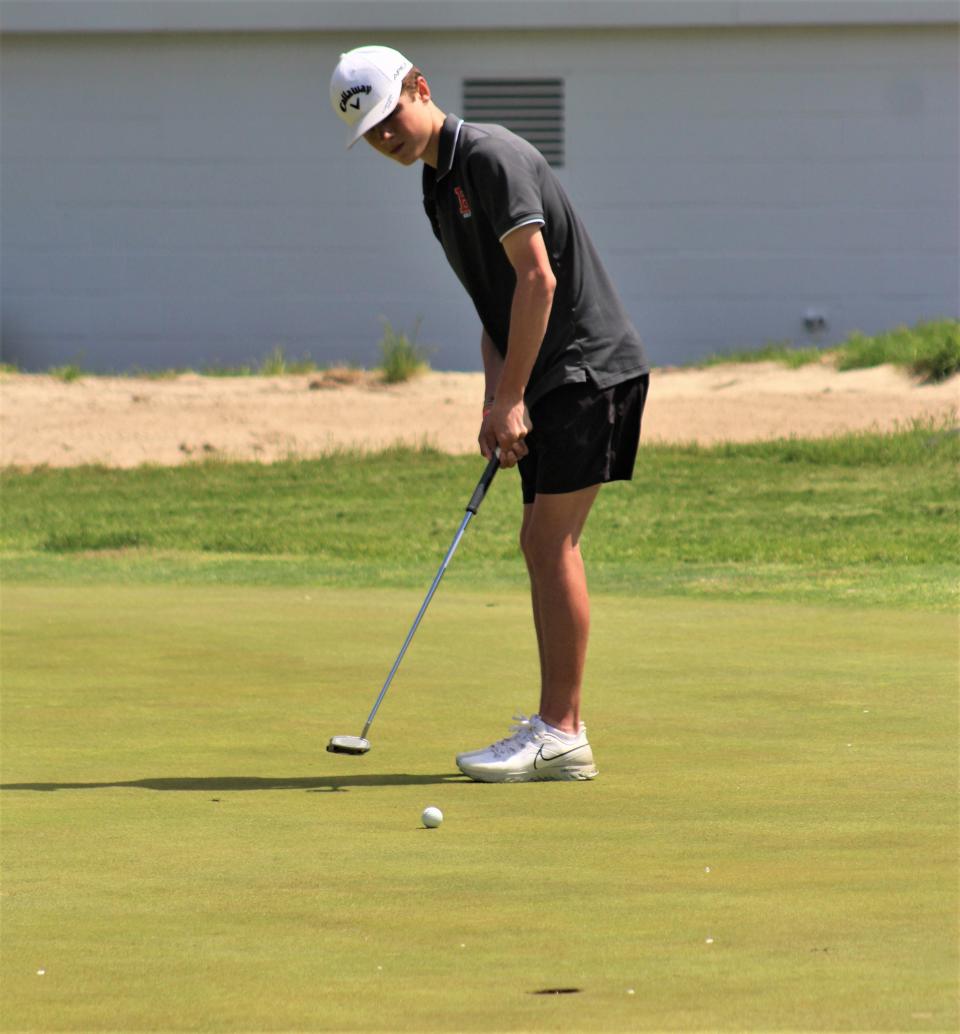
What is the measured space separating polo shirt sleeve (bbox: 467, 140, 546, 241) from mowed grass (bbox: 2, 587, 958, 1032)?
1401mm

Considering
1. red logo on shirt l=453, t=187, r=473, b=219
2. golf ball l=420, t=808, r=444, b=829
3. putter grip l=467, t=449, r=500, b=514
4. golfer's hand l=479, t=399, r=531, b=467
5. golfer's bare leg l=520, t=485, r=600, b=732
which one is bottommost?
golf ball l=420, t=808, r=444, b=829

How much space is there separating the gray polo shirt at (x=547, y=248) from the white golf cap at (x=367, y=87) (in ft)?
0.61

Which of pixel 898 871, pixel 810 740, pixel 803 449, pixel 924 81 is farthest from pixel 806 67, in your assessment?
pixel 898 871

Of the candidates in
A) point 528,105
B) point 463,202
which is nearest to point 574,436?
point 463,202

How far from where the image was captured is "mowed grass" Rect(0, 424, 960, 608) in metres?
10.9

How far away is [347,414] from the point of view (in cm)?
1819

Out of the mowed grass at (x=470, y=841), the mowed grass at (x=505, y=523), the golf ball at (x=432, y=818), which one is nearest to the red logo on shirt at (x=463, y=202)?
the mowed grass at (x=470, y=841)

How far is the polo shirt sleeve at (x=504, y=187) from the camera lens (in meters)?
5.00

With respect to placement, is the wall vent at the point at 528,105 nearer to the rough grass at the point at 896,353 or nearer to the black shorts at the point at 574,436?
the rough grass at the point at 896,353

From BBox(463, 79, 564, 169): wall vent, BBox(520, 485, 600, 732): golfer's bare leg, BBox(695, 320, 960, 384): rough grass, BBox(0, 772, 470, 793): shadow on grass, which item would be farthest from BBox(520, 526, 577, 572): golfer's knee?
BBox(463, 79, 564, 169): wall vent

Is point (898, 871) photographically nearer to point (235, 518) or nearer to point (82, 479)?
point (235, 518)

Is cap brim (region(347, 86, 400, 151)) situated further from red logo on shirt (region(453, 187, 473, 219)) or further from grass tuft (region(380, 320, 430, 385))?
grass tuft (region(380, 320, 430, 385))

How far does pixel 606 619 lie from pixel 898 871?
15.3 feet

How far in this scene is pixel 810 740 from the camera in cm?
541
